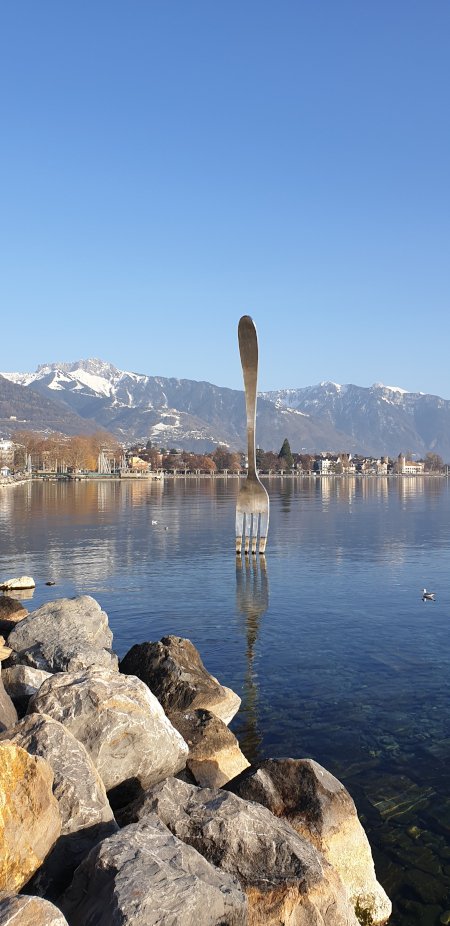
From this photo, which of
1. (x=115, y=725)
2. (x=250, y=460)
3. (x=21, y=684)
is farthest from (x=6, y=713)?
(x=250, y=460)

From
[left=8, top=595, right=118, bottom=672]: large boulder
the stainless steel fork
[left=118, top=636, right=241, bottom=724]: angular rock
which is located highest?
the stainless steel fork

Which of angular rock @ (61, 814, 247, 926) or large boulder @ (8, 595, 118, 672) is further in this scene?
large boulder @ (8, 595, 118, 672)

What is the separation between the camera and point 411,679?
1612cm

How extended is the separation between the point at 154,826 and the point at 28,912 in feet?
5.46

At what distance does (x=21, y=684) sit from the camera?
35.3ft

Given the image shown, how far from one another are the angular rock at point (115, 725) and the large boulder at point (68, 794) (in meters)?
0.70

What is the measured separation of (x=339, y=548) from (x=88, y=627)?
30.5 meters

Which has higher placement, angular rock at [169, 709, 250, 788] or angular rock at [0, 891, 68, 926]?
angular rock at [0, 891, 68, 926]

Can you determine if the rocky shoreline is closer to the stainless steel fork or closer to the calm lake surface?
the calm lake surface

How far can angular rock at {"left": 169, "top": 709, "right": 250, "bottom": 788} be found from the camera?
9633 mm

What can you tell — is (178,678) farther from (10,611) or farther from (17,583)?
(17,583)

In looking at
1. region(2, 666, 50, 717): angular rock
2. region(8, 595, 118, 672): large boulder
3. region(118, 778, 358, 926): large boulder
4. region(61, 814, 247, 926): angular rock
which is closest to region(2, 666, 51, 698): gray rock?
region(2, 666, 50, 717): angular rock

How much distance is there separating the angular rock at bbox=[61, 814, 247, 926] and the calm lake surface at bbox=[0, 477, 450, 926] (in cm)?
344

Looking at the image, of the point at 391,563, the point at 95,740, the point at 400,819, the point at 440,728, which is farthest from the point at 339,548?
the point at 95,740
